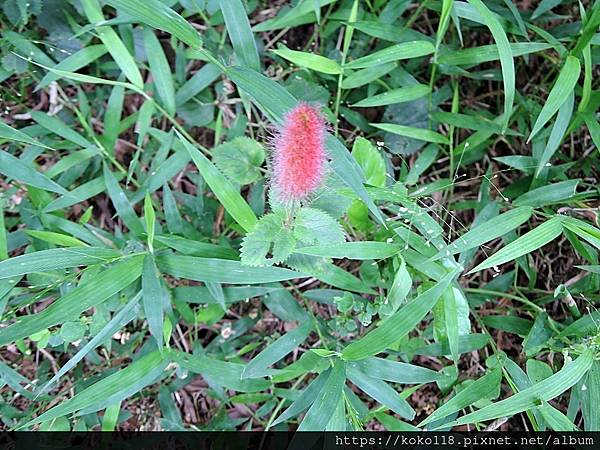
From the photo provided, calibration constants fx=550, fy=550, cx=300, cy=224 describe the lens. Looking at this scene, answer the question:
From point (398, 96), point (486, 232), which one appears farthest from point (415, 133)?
point (486, 232)

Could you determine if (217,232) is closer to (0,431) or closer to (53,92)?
(53,92)

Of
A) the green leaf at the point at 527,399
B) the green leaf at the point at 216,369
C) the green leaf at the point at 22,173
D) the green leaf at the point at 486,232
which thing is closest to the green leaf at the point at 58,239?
the green leaf at the point at 22,173

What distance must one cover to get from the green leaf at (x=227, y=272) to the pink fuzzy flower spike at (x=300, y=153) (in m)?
0.27

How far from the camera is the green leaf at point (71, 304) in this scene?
4.26 feet

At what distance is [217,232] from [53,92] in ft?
2.55

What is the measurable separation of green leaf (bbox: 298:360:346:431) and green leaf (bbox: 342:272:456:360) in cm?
8

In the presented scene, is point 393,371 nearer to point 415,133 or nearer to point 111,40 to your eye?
point 415,133

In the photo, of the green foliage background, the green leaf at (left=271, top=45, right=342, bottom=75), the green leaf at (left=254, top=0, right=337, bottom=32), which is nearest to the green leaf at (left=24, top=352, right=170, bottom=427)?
the green foliage background

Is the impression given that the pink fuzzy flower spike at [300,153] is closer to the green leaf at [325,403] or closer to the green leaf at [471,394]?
the green leaf at [325,403]

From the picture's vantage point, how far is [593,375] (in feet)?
4.71

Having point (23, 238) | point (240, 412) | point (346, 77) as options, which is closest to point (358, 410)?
point (240, 412)

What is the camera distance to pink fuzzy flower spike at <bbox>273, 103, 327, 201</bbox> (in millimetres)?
1094

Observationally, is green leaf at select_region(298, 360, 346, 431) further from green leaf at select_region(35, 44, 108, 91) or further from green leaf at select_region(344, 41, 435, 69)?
green leaf at select_region(35, 44, 108, 91)

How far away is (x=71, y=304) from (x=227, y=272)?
377 millimetres
